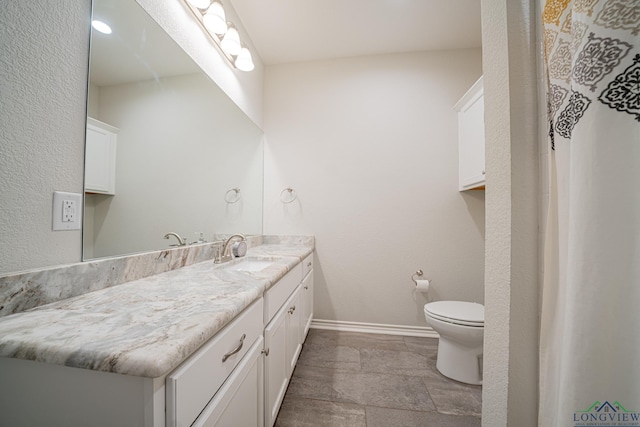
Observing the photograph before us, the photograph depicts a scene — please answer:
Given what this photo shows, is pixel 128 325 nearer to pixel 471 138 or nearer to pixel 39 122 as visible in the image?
pixel 39 122

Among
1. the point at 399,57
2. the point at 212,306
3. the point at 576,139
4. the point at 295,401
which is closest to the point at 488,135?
the point at 576,139

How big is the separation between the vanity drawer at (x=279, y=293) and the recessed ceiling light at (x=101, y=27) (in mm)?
1160

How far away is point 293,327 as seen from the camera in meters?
1.37

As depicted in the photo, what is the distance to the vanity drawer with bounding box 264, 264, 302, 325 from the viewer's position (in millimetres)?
941

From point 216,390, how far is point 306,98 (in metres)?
2.28

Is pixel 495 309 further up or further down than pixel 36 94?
further down

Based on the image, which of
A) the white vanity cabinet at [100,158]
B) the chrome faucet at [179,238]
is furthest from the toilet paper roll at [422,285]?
the white vanity cabinet at [100,158]

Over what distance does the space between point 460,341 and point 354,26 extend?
244cm

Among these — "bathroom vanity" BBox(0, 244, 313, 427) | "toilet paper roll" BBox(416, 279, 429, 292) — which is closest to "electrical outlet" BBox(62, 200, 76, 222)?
"bathroom vanity" BBox(0, 244, 313, 427)

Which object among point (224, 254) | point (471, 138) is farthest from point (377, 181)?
point (224, 254)

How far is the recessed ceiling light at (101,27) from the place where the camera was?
0.79m

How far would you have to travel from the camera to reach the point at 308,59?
7.16ft

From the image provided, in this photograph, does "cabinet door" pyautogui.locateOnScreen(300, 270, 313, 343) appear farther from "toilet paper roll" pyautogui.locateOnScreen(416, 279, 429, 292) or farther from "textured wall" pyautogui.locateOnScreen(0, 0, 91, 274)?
"textured wall" pyautogui.locateOnScreen(0, 0, 91, 274)

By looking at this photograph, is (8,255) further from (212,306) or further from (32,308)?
(212,306)
